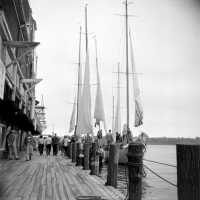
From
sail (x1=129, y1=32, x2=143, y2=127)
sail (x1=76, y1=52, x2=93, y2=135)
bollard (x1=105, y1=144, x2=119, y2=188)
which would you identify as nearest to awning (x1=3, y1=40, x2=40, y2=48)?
sail (x1=76, y1=52, x2=93, y2=135)

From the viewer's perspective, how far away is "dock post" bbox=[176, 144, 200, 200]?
3.17 meters

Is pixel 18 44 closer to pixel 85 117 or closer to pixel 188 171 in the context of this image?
pixel 85 117

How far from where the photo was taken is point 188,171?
10.7 ft

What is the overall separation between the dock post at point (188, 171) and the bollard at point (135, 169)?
1.76 meters

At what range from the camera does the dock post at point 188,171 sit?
317 cm

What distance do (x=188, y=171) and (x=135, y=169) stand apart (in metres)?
1.97

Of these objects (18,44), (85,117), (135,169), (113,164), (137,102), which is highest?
(18,44)

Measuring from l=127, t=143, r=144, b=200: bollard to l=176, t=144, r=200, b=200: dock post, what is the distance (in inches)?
69.3

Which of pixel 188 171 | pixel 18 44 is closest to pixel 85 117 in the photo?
pixel 18 44

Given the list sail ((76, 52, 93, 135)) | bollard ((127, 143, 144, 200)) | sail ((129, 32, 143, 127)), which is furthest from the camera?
sail ((129, 32, 143, 127))

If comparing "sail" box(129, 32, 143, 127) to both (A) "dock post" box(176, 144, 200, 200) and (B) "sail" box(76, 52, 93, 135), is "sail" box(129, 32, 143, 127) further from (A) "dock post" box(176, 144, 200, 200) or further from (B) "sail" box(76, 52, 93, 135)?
(A) "dock post" box(176, 144, 200, 200)

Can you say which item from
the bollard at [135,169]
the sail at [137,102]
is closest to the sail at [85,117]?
the sail at [137,102]

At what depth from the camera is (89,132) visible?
553 inches

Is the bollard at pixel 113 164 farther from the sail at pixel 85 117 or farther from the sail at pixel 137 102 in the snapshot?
the sail at pixel 137 102
